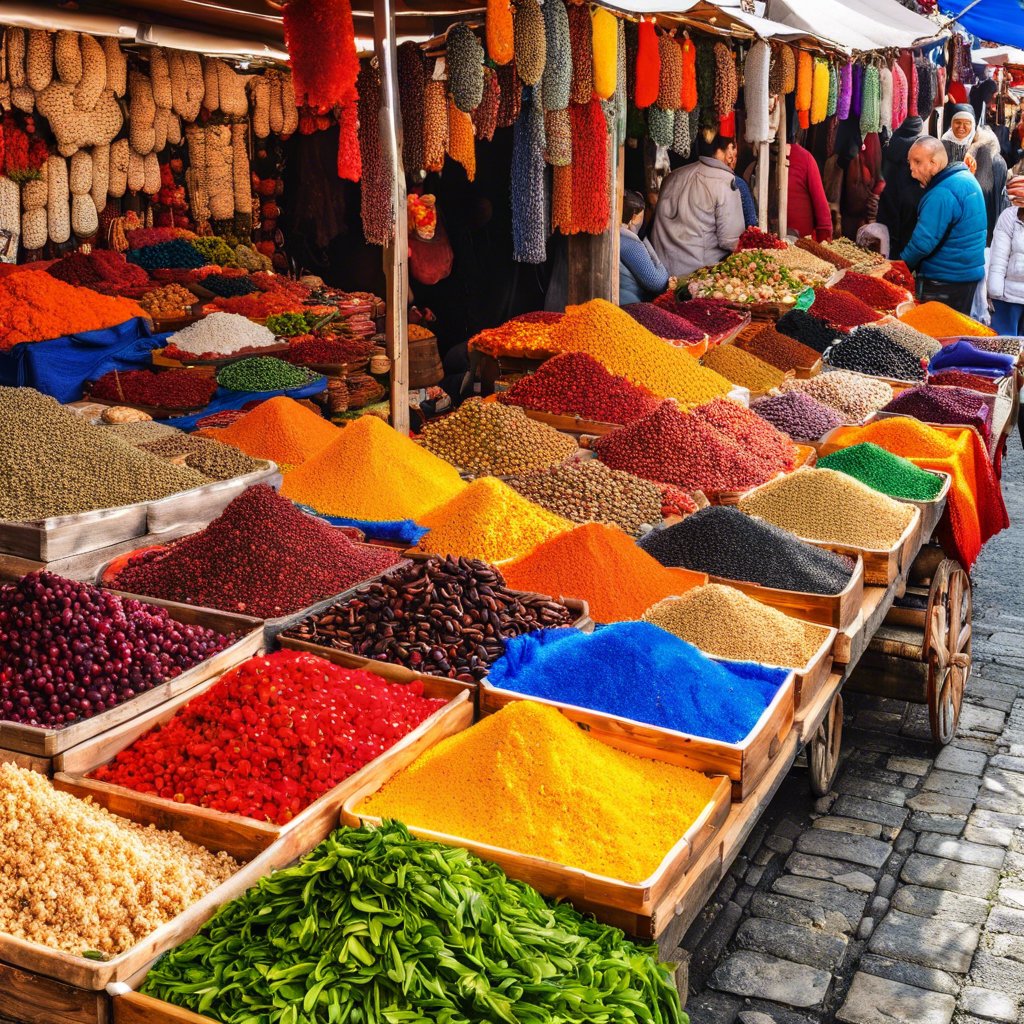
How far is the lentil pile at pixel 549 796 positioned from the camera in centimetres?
179

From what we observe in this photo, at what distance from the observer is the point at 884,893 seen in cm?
281

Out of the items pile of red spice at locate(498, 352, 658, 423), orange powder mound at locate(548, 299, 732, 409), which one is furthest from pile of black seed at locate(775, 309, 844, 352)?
pile of red spice at locate(498, 352, 658, 423)

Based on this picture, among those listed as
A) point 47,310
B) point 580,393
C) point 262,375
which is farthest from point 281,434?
point 47,310

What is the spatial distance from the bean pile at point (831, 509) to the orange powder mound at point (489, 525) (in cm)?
60

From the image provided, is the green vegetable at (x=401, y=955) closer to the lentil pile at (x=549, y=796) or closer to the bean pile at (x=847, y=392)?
the lentil pile at (x=549, y=796)

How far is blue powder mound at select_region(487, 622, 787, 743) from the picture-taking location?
2109mm

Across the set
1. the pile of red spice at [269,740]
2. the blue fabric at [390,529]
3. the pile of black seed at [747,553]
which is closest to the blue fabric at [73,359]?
the blue fabric at [390,529]

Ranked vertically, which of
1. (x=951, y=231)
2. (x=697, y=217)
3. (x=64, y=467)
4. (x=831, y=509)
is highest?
(x=697, y=217)

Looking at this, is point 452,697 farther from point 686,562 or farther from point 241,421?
point 241,421

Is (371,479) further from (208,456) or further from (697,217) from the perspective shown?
(697,217)

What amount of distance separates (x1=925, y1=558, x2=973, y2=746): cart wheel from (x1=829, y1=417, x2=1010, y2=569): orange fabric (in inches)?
4.5

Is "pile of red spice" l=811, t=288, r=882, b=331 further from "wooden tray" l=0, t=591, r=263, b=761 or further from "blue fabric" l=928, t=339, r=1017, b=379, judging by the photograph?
"wooden tray" l=0, t=591, r=263, b=761

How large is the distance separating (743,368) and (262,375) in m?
2.08

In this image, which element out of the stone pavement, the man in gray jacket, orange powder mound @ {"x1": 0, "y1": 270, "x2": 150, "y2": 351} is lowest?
the stone pavement
